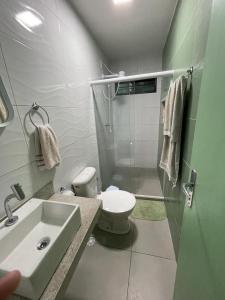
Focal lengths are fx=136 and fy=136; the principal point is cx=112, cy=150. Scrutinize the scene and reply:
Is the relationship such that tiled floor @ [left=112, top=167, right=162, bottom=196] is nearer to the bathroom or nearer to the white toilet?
the bathroom

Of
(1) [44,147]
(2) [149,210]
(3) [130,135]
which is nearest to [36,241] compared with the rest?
(1) [44,147]

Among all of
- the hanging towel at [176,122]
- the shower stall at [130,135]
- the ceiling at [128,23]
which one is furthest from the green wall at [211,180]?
the shower stall at [130,135]

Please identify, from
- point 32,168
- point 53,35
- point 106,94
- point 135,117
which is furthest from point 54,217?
point 135,117

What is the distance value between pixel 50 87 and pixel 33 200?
35.3 inches

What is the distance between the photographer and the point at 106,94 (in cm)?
253

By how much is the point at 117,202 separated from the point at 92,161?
686 mm

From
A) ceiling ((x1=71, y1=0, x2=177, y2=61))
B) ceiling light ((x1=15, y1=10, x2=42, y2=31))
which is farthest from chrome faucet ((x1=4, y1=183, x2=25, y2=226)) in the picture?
ceiling ((x1=71, y1=0, x2=177, y2=61))

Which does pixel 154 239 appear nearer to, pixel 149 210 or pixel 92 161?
pixel 149 210

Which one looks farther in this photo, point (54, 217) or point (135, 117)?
point (135, 117)

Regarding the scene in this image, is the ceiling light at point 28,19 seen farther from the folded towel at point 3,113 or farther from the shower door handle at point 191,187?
the shower door handle at point 191,187

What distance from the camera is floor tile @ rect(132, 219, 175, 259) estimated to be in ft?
4.92

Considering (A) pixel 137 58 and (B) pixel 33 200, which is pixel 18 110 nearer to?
(B) pixel 33 200

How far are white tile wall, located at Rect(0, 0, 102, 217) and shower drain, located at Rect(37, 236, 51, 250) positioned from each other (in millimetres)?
283

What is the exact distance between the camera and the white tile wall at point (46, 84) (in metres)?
0.81
